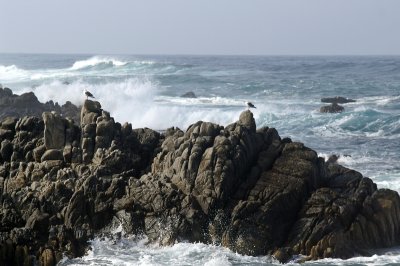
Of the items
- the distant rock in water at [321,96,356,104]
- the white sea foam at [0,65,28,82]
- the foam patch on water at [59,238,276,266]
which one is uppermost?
the distant rock in water at [321,96,356,104]

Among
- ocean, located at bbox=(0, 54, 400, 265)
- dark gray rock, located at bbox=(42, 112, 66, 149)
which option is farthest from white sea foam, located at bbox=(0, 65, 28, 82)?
dark gray rock, located at bbox=(42, 112, 66, 149)

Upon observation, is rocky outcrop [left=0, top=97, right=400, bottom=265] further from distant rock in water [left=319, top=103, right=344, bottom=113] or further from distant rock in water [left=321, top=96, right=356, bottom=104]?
distant rock in water [left=321, top=96, right=356, bottom=104]

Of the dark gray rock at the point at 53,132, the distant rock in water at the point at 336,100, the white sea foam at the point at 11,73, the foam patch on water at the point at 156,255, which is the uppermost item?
the dark gray rock at the point at 53,132

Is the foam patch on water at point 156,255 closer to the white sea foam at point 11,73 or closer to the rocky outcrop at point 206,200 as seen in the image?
the rocky outcrop at point 206,200

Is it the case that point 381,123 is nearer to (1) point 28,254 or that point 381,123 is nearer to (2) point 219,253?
(2) point 219,253

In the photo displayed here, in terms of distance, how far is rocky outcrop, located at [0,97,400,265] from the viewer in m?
19.1

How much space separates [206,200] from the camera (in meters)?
20.0

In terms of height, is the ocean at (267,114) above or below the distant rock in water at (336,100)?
below

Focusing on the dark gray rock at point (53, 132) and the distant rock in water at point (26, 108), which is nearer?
the dark gray rock at point (53, 132)

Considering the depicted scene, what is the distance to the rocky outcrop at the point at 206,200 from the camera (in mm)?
19141

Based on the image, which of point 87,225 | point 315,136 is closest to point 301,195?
point 87,225

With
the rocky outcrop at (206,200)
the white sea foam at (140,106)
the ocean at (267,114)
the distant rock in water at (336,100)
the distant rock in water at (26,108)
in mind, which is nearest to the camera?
the ocean at (267,114)

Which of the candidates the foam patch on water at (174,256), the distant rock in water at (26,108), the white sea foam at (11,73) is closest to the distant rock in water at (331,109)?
the distant rock in water at (26,108)

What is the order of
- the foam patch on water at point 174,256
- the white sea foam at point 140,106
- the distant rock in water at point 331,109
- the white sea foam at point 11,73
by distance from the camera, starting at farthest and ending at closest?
the white sea foam at point 11,73
the distant rock in water at point 331,109
the white sea foam at point 140,106
the foam patch on water at point 174,256
